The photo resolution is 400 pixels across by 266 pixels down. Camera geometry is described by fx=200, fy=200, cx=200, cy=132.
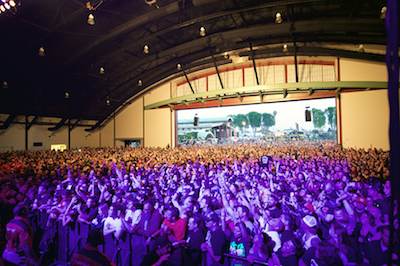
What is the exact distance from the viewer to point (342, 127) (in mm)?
15078

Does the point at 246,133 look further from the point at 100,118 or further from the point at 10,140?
the point at 10,140

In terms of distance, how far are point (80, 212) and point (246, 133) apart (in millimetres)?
22201

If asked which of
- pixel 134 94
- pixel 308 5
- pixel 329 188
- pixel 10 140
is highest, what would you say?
pixel 308 5

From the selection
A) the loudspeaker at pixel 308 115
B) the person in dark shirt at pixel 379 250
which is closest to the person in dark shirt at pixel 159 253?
the person in dark shirt at pixel 379 250

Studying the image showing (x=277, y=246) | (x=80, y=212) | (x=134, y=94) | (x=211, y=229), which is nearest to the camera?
(x=277, y=246)

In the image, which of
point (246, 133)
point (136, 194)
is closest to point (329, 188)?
point (136, 194)

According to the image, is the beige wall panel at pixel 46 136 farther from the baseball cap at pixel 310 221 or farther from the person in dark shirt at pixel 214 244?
the baseball cap at pixel 310 221

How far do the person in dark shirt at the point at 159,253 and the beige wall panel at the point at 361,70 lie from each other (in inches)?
685

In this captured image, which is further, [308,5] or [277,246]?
[308,5]

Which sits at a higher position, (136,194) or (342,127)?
(342,127)

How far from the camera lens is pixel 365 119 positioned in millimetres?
14398

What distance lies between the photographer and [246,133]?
2483 centimetres

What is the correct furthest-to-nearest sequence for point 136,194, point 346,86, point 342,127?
point 342,127 < point 346,86 < point 136,194

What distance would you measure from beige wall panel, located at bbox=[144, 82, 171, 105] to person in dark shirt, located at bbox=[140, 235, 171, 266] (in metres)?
19.1
